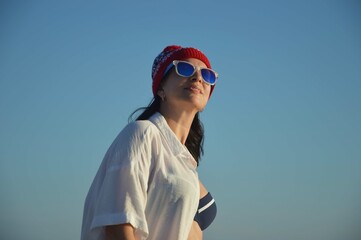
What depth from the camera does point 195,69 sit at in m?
3.90

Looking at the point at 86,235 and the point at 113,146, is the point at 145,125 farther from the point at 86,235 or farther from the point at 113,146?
the point at 86,235

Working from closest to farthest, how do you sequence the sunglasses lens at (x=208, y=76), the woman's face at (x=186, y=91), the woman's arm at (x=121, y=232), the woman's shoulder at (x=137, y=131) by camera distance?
the woman's arm at (x=121, y=232), the woman's shoulder at (x=137, y=131), the woman's face at (x=186, y=91), the sunglasses lens at (x=208, y=76)

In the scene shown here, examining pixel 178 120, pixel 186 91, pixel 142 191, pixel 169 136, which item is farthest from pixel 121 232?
pixel 186 91

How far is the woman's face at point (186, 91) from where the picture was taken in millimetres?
3787

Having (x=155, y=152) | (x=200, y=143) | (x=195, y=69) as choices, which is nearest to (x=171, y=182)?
(x=155, y=152)

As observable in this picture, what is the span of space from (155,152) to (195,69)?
101cm

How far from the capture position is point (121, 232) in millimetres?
2793

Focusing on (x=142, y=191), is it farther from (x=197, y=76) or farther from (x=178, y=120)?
(x=197, y=76)

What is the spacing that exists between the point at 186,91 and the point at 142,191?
1135 mm

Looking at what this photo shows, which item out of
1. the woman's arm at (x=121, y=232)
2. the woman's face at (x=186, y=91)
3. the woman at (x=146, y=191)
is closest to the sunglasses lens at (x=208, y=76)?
the woman's face at (x=186, y=91)

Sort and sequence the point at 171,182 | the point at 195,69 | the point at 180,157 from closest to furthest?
the point at 171,182, the point at 180,157, the point at 195,69

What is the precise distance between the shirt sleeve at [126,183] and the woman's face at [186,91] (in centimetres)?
78

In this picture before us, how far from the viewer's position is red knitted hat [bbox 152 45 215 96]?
3.96 m

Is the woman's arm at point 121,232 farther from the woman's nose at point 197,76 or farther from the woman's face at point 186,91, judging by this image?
the woman's nose at point 197,76
